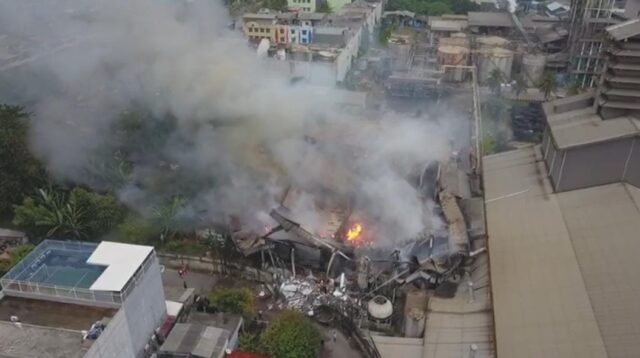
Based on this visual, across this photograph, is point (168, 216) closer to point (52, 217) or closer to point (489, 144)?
point (52, 217)

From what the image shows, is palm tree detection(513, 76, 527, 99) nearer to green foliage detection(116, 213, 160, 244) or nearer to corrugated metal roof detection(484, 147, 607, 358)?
corrugated metal roof detection(484, 147, 607, 358)

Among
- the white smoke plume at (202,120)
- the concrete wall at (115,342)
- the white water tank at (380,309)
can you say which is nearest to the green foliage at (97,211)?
the white smoke plume at (202,120)

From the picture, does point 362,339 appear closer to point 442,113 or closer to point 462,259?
point 462,259

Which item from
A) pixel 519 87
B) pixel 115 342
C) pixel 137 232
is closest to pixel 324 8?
pixel 519 87

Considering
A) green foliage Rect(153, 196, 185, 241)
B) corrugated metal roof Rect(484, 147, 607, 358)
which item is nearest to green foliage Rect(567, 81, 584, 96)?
corrugated metal roof Rect(484, 147, 607, 358)

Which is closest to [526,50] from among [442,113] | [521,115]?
[521,115]

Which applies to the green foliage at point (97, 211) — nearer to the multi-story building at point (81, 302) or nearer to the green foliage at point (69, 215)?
the green foliage at point (69, 215)
